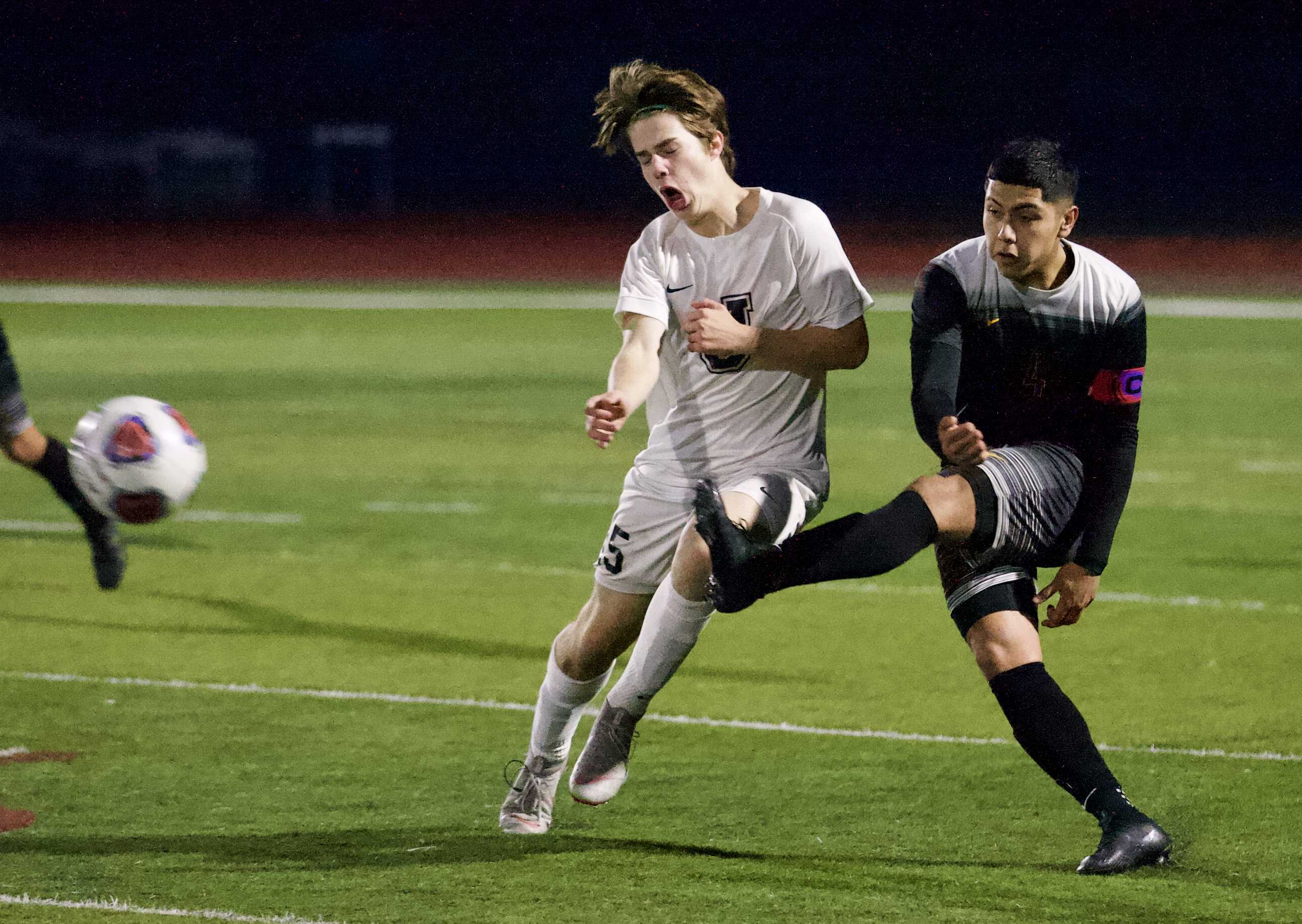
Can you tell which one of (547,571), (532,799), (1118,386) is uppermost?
(1118,386)

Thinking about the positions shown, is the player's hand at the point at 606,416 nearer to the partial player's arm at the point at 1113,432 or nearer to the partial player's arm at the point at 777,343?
the partial player's arm at the point at 777,343

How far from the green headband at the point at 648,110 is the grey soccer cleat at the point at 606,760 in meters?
1.57

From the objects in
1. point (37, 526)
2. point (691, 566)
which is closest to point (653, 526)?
point (691, 566)

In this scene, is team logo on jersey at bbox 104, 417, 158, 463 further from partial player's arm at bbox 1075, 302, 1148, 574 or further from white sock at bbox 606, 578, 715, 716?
partial player's arm at bbox 1075, 302, 1148, 574

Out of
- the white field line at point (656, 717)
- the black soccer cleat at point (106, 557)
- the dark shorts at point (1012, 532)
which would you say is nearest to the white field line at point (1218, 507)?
the white field line at point (656, 717)

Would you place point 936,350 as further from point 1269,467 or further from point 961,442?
point 1269,467

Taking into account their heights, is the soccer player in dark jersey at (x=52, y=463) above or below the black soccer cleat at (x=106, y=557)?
above

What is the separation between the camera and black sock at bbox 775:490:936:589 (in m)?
4.32

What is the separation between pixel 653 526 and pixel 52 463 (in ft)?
12.5

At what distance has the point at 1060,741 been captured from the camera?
453cm

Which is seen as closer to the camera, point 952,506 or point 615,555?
point 952,506

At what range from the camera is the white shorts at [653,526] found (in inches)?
186

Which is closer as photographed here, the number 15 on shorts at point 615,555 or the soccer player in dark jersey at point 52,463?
the number 15 on shorts at point 615,555

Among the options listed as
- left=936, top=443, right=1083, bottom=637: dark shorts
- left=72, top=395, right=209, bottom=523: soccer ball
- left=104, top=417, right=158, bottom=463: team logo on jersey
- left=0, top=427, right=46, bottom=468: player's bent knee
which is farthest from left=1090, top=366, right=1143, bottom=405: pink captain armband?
left=0, top=427, right=46, bottom=468: player's bent knee
